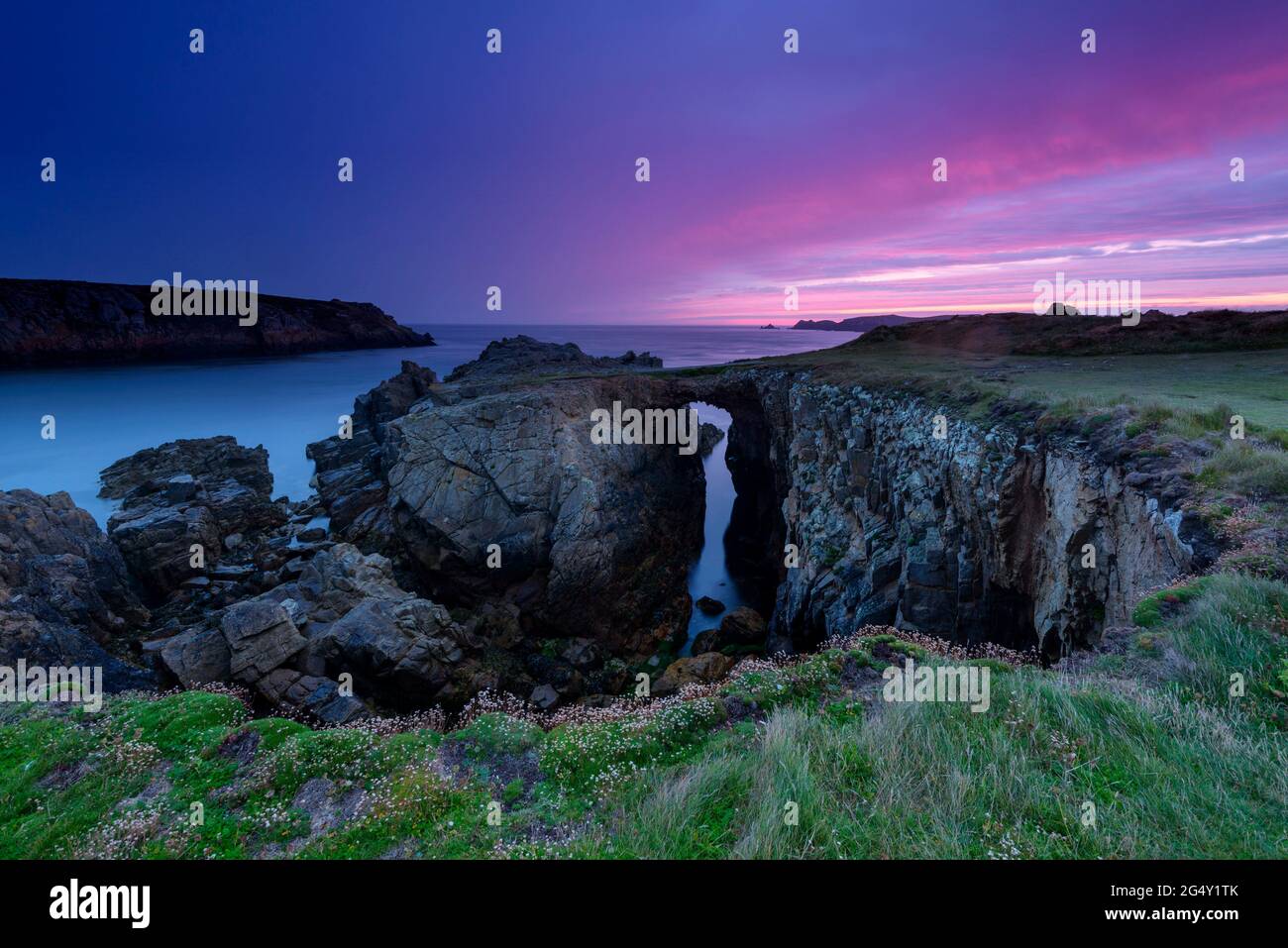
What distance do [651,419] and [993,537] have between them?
85.8 ft

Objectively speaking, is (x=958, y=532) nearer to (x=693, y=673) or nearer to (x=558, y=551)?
(x=693, y=673)

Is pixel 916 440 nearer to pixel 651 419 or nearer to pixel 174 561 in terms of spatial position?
pixel 651 419

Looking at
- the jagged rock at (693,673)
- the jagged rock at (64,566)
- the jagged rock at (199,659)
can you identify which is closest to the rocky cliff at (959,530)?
the jagged rock at (693,673)

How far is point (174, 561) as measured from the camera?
2791 centimetres

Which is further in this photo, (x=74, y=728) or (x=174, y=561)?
(x=174, y=561)

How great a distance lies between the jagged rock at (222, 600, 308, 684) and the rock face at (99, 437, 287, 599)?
14113 mm

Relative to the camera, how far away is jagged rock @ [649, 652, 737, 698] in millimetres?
22031

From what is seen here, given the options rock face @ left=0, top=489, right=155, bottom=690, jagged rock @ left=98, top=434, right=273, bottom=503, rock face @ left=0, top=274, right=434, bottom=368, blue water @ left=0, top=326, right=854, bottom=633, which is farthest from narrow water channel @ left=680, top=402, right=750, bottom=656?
rock face @ left=0, top=274, right=434, bottom=368

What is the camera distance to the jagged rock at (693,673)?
72.3 feet

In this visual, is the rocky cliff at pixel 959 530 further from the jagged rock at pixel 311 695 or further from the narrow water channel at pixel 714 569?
the jagged rock at pixel 311 695

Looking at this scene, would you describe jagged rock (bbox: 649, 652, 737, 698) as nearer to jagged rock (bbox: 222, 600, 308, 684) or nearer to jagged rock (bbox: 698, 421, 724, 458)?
jagged rock (bbox: 222, 600, 308, 684)

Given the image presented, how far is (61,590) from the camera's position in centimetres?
2052
